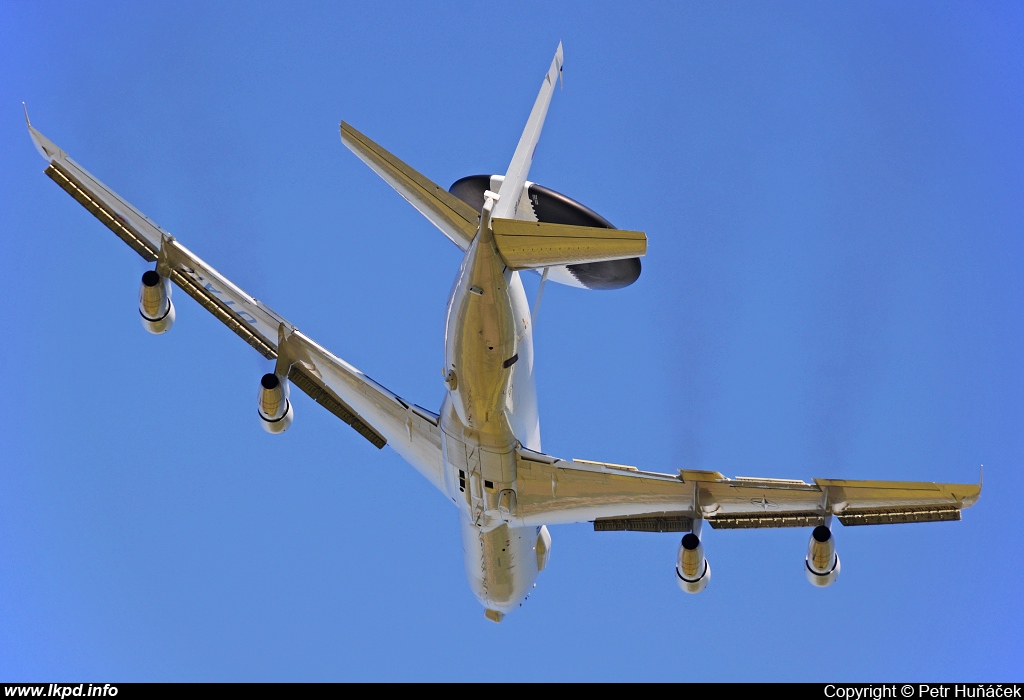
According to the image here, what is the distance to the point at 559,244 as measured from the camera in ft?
107

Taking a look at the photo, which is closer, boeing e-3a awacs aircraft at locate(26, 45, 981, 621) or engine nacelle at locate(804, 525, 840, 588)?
boeing e-3a awacs aircraft at locate(26, 45, 981, 621)

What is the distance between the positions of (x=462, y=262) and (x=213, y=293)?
8164 mm

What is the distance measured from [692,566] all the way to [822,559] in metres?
3.01

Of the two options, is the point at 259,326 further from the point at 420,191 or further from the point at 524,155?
the point at 524,155

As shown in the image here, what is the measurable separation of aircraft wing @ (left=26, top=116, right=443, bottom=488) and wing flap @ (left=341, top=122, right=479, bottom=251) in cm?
553

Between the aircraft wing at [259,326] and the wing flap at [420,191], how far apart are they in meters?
5.53

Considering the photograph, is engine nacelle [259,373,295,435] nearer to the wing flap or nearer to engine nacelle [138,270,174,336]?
engine nacelle [138,270,174,336]

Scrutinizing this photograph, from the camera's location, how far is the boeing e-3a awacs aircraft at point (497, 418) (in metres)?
35.3

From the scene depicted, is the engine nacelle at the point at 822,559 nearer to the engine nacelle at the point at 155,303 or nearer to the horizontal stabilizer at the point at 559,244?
the horizontal stabilizer at the point at 559,244

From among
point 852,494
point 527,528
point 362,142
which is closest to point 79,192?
point 362,142

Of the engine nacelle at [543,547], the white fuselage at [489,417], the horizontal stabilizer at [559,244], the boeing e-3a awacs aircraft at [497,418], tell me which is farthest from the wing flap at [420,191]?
the engine nacelle at [543,547]

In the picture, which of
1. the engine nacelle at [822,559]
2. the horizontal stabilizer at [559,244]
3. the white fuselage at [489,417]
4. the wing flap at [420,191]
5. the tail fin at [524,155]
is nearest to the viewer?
the horizontal stabilizer at [559,244]

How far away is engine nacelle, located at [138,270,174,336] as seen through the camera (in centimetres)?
3866

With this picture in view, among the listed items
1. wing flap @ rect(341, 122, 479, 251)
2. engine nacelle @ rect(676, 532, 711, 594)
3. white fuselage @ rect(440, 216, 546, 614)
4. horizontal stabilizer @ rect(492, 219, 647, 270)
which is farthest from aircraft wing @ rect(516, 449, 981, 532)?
horizontal stabilizer @ rect(492, 219, 647, 270)
